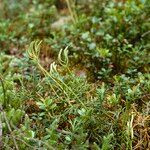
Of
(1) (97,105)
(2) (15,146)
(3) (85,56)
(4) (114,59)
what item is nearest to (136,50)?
(4) (114,59)

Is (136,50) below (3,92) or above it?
below

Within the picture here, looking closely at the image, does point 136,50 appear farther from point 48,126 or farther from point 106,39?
point 48,126

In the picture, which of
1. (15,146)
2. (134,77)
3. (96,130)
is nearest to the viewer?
(15,146)

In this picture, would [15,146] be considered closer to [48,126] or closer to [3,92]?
[48,126]

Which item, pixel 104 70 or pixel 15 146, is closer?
pixel 15 146

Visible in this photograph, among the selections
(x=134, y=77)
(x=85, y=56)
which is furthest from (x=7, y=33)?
(x=134, y=77)

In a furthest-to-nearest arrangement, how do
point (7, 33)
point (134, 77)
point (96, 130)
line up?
1. point (7, 33)
2. point (134, 77)
3. point (96, 130)
